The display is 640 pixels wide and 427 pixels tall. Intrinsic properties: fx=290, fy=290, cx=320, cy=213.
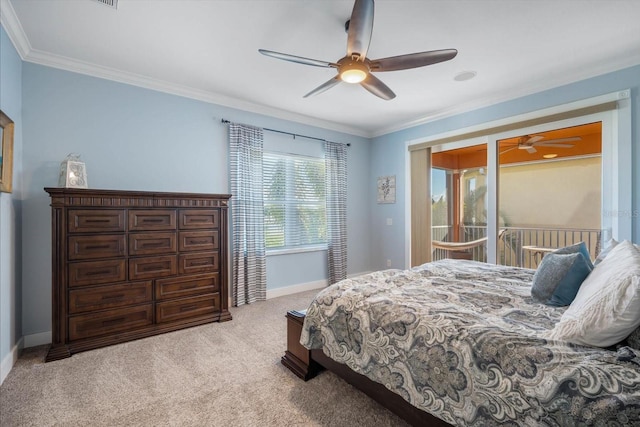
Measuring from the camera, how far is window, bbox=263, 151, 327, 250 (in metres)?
4.26

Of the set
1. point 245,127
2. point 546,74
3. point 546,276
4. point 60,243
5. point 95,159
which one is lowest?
point 546,276

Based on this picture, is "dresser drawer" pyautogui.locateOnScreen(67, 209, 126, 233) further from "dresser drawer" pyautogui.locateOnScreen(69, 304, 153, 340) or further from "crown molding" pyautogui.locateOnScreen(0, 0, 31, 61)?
"crown molding" pyautogui.locateOnScreen(0, 0, 31, 61)

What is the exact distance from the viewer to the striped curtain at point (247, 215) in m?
3.86

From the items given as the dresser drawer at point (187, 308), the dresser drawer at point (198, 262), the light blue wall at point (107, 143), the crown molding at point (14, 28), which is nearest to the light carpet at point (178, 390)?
the dresser drawer at point (187, 308)

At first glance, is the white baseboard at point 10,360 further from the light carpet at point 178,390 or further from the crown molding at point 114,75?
the crown molding at point 114,75

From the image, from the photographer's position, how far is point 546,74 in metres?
3.13

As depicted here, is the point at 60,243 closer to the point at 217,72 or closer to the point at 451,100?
the point at 217,72

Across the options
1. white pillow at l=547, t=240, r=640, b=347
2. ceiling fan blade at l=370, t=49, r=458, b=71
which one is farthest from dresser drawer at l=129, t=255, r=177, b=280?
white pillow at l=547, t=240, r=640, b=347

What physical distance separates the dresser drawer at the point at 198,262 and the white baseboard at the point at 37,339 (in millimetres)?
1295

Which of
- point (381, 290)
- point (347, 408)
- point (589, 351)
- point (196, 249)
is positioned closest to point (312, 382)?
point (347, 408)

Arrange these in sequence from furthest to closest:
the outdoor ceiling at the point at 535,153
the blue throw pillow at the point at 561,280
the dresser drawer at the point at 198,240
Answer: the outdoor ceiling at the point at 535,153
the dresser drawer at the point at 198,240
the blue throw pillow at the point at 561,280

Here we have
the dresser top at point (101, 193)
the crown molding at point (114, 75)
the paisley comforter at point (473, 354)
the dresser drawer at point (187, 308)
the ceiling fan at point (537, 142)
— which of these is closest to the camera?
the paisley comforter at point (473, 354)

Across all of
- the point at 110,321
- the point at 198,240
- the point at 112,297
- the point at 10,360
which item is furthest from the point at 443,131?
the point at 10,360

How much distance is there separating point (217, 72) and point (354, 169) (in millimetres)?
2824
